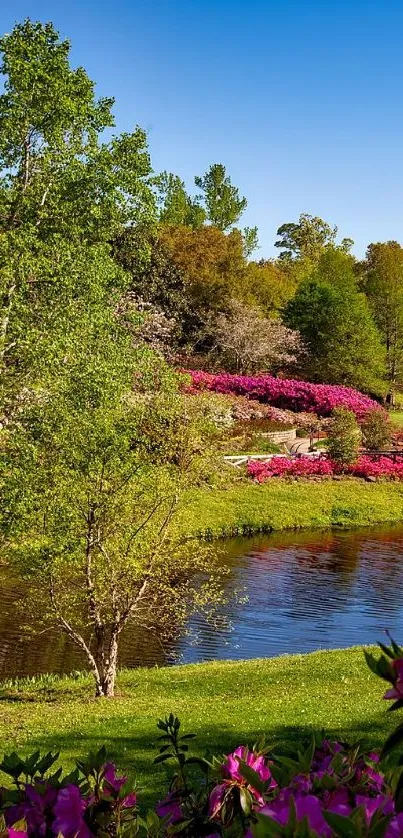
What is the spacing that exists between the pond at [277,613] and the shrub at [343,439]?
10120 mm

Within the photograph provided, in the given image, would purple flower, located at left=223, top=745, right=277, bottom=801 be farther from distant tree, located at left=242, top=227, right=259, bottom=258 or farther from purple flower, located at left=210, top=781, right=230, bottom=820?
distant tree, located at left=242, top=227, right=259, bottom=258

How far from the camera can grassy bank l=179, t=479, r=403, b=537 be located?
32.8 meters

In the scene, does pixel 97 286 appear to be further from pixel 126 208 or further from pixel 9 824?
pixel 9 824

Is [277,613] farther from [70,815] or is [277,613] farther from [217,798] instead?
[70,815]

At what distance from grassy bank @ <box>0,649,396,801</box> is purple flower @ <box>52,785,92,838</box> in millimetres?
6698

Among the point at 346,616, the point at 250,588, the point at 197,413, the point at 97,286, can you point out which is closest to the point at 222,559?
the point at 250,588

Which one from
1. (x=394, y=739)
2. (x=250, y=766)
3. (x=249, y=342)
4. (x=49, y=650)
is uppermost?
(x=249, y=342)

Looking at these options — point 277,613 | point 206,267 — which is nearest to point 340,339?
point 206,267

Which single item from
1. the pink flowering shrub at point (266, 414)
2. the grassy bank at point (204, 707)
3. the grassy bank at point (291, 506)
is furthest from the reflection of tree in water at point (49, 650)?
the pink flowering shrub at point (266, 414)

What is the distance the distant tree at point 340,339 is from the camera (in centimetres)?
6006

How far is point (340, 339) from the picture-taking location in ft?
198

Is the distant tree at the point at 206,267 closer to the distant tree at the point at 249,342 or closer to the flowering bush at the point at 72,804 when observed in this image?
the distant tree at the point at 249,342

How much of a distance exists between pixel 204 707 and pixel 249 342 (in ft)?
151

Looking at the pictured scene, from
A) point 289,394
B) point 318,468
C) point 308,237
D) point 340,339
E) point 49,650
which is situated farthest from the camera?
point 308,237
